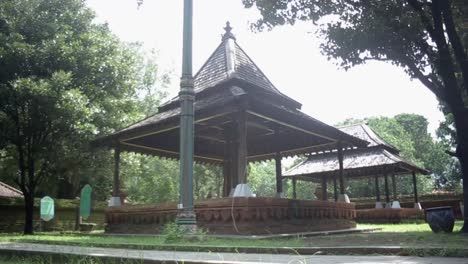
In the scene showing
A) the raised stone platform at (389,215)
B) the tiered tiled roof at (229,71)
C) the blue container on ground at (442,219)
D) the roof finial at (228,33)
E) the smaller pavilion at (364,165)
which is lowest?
the raised stone platform at (389,215)

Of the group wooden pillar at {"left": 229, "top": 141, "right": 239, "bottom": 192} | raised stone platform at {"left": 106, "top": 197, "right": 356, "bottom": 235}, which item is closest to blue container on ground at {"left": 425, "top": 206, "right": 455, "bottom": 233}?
raised stone platform at {"left": 106, "top": 197, "right": 356, "bottom": 235}

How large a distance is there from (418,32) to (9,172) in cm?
2140

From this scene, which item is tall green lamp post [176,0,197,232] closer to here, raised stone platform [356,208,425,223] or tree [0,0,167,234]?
tree [0,0,167,234]

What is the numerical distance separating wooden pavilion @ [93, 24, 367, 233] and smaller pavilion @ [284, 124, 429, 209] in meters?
6.11

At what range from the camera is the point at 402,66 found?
12.6 meters

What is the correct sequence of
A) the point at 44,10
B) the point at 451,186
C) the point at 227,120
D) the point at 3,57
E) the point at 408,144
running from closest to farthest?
the point at 227,120
the point at 3,57
the point at 44,10
the point at 408,144
the point at 451,186

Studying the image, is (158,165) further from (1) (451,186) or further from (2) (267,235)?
(1) (451,186)

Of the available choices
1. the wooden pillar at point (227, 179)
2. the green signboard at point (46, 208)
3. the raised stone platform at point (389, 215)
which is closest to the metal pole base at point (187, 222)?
the wooden pillar at point (227, 179)

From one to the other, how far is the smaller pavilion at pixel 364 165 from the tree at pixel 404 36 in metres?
9.38

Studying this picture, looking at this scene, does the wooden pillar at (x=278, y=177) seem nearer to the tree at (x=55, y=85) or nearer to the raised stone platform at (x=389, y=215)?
the tree at (x=55, y=85)

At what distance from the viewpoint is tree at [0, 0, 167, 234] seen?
1552 centimetres

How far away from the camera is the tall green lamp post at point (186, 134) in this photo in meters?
7.95

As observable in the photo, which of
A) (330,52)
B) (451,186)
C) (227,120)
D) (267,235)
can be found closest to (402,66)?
(330,52)

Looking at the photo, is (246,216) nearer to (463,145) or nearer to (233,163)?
(233,163)
